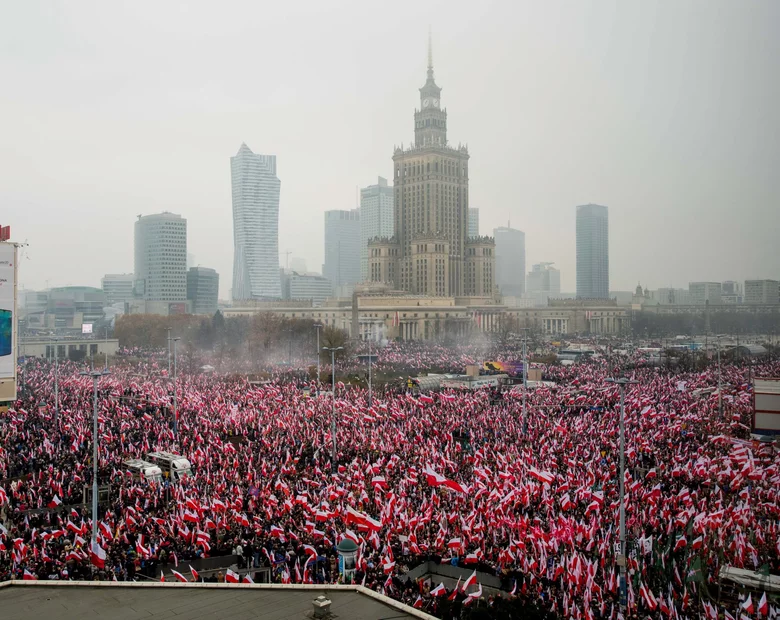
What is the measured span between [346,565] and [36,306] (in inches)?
6762

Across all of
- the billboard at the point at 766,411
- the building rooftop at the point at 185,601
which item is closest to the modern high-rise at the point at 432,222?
the billboard at the point at 766,411

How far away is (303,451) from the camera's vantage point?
28.1m

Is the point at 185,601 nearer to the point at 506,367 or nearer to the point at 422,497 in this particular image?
the point at 422,497

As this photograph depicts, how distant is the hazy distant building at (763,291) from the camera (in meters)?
37.1

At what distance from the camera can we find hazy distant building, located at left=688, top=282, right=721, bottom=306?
4738 centimetres

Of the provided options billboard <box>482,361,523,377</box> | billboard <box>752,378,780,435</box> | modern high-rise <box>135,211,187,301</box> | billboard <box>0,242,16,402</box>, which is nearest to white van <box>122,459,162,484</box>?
billboard <box>0,242,16,402</box>

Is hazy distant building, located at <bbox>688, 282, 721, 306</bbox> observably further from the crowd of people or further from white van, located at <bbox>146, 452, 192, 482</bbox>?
white van, located at <bbox>146, 452, 192, 482</bbox>

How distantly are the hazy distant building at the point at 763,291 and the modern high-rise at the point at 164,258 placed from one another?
17499cm

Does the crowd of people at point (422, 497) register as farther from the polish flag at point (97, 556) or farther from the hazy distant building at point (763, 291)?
the hazy distant building at point (763, 291)

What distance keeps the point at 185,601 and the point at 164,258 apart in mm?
193421

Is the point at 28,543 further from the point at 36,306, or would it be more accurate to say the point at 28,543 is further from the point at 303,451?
the point at 36,306

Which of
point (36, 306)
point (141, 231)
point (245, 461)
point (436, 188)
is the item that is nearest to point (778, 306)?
point (245, 461)

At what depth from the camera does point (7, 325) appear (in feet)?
115

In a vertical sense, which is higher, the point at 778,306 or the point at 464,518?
the point at 778,306
